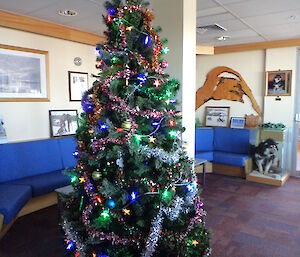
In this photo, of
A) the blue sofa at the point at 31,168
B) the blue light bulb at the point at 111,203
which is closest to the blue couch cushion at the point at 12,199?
the blue sofa at the point at 31,168

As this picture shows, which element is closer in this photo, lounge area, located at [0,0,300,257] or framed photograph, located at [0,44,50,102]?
lounge area, located at [0,0,300,257]

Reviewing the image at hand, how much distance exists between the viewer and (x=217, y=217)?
11.3 feet

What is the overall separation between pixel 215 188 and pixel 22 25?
3933 mm

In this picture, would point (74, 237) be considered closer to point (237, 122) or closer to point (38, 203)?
point (38, 203)

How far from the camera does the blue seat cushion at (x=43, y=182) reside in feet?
10.9

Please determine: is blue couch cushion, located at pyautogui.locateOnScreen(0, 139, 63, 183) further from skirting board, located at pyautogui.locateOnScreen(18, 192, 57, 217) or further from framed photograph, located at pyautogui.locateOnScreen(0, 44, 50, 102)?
framed photograph, located at pyautogui.locateOnScreen(0, 44, 50, 102)

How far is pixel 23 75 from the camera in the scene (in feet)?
12.4

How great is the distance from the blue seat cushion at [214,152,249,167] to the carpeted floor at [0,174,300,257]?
2.25 feet

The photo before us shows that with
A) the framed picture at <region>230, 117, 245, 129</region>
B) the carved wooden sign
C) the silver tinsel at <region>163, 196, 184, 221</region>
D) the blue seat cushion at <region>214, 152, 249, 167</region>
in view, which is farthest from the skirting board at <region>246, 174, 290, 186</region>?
the silver tinsel at <region>163, 196, 184, 221</region>

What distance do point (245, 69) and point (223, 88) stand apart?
2.01ft

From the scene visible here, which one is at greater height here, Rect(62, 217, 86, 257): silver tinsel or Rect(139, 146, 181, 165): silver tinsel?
Rect(139, 146, 181, 165): silver tinsel

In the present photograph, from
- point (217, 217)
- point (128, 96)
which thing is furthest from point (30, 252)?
point (217, 217)

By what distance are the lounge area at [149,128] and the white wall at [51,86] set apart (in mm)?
18

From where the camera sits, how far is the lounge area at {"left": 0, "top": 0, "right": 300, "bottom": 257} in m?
1.75
